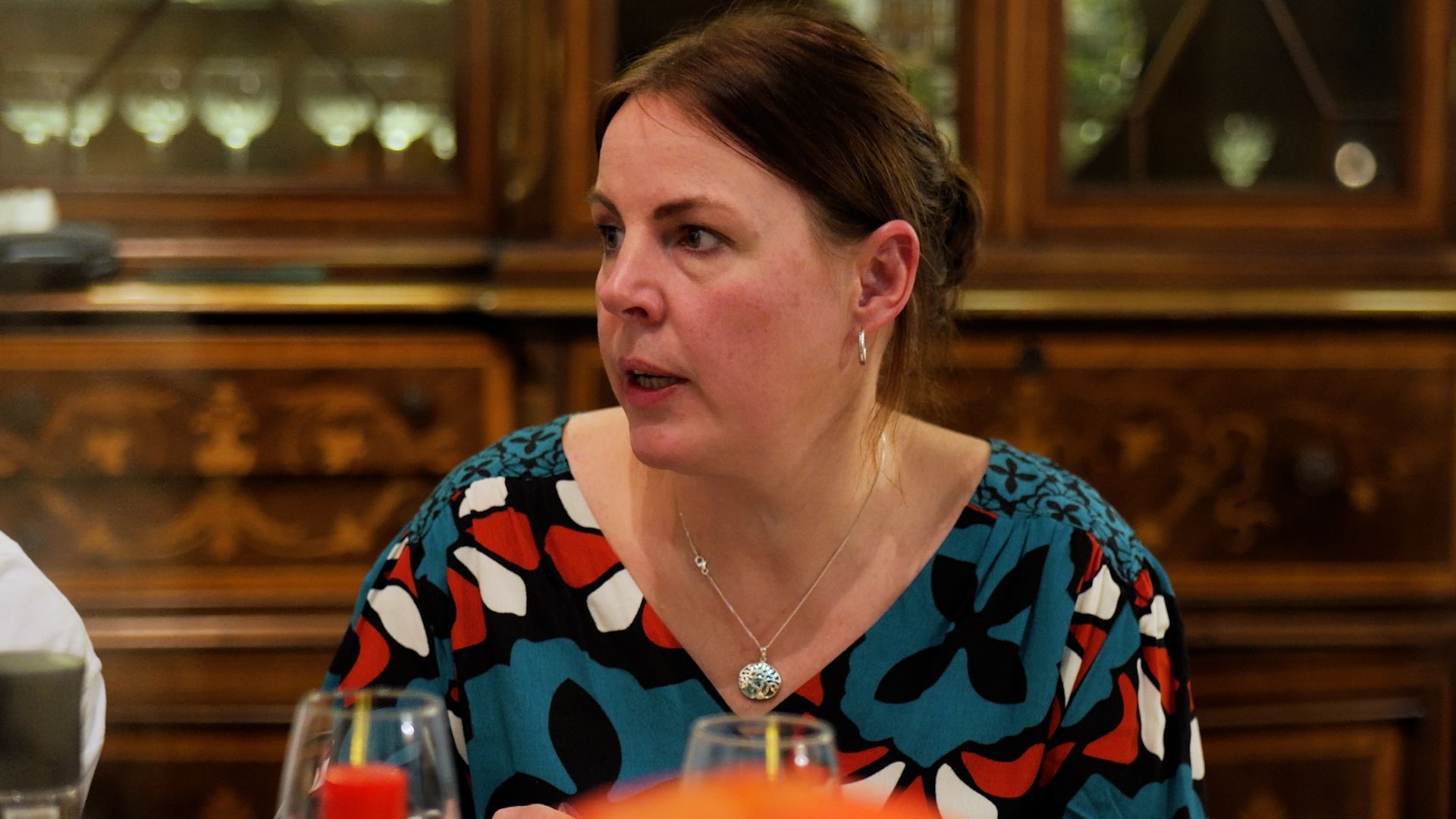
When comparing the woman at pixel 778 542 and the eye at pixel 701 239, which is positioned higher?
the eye at pixel 701 239

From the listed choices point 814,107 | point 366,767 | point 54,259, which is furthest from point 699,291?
point 54,259

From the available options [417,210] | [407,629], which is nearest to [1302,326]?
[417,210]

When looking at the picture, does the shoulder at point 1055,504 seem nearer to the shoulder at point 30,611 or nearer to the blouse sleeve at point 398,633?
the blouse sleeve at point 398,633

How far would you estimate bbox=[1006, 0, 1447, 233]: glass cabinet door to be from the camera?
229cm

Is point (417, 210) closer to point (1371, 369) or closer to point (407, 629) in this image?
point (407, 629)

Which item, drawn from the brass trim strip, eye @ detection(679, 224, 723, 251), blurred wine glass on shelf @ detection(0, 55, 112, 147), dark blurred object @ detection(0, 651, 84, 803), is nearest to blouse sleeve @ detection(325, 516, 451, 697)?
eye @ detection(679, 224, 723, 251)

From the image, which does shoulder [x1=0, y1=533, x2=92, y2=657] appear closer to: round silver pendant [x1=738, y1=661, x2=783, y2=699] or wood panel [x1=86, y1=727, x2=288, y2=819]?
round silver pendant [x1=738, y1=661, x2=783, y2=699]

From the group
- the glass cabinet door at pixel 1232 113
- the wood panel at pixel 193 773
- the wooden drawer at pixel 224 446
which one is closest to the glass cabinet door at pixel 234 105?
the wooden drawer at pixel 224 446

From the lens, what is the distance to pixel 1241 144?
93.0 inches

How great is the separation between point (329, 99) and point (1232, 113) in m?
1.35

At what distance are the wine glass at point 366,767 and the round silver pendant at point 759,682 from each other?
2.13 ft

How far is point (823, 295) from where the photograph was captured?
1303 mm

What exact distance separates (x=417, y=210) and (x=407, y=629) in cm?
116

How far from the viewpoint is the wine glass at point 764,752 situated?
2.08 ft
